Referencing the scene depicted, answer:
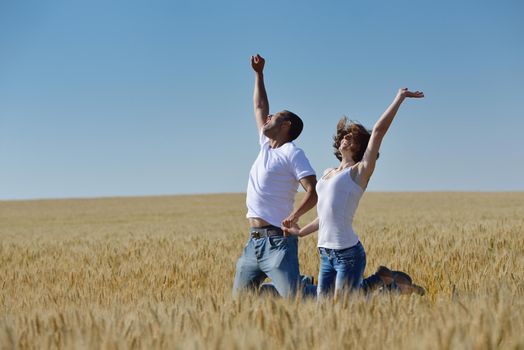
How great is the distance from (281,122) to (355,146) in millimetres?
580

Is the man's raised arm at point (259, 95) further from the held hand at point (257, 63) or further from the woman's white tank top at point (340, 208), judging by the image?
the woman's white tank top at point (340, 208)

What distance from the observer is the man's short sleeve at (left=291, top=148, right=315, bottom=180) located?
4176 millimetres

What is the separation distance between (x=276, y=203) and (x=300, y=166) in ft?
1.03

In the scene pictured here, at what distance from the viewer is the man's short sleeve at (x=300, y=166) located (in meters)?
4.18

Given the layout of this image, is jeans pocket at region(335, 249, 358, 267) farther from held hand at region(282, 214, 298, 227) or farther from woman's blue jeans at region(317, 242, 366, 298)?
held hand at region(282, 214, 298, 227)

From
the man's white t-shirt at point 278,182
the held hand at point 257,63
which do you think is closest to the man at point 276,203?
the man's white t-shirt at point 278,182

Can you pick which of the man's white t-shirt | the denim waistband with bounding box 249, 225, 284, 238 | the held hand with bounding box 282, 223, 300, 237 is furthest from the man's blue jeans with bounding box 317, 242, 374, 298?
the man's white t-shirt

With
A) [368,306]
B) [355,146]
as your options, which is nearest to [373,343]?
[368,306]

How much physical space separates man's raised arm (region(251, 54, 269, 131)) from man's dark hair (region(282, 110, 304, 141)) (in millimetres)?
416

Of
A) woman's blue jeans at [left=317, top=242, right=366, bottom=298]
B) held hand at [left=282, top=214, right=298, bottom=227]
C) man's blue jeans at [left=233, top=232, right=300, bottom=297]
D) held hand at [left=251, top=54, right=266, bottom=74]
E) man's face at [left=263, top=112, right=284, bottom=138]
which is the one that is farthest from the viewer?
held hand at [left=251, top=54, right=266, bottom=74]

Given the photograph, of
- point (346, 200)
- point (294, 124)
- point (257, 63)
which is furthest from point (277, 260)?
point (257, 63)

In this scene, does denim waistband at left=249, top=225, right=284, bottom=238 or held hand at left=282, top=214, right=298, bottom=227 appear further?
denim waistband at left=249, top=225, right=284, bottom=238

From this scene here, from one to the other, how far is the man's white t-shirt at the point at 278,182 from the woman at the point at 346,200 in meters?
0.20

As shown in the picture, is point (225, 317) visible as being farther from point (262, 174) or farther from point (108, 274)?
point (108, 274)
